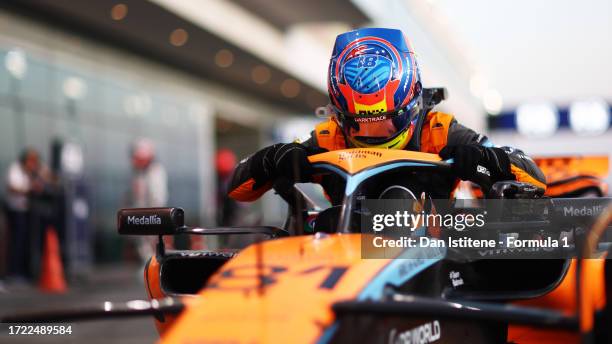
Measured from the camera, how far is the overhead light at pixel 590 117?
42.4 m

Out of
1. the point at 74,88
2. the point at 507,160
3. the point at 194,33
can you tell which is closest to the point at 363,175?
the point at 507,160

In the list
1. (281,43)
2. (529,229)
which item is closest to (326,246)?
(529,229)

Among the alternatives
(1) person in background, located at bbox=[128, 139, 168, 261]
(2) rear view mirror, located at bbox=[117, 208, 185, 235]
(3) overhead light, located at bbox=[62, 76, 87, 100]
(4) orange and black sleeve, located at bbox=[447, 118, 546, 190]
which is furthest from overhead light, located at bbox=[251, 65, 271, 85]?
(2) rear view mirror, located at bbox=[117, 208, 185, 235]

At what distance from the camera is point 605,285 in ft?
10.7

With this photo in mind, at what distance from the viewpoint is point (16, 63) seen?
14828mm

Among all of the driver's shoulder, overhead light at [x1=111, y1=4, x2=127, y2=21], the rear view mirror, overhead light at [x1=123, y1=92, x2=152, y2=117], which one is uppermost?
overhead light at [x1=111, y1=4, x2=127, y2=21]

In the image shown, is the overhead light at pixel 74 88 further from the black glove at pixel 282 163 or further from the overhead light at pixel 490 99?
the overhead light at pixel 490 99

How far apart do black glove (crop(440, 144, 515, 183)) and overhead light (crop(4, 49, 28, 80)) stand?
12698 millimetres

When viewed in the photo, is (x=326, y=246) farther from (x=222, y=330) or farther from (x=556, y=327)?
(x=556, y=327)

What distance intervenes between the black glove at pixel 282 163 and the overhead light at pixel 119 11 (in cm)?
1257

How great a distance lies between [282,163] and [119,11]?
1348cm

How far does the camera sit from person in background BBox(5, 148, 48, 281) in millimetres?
12328

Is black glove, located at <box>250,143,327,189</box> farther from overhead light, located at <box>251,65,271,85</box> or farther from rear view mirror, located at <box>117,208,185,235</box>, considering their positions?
overhead light, located at <box>251,65,271,85</box>

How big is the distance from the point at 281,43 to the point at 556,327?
2212 centimetres
